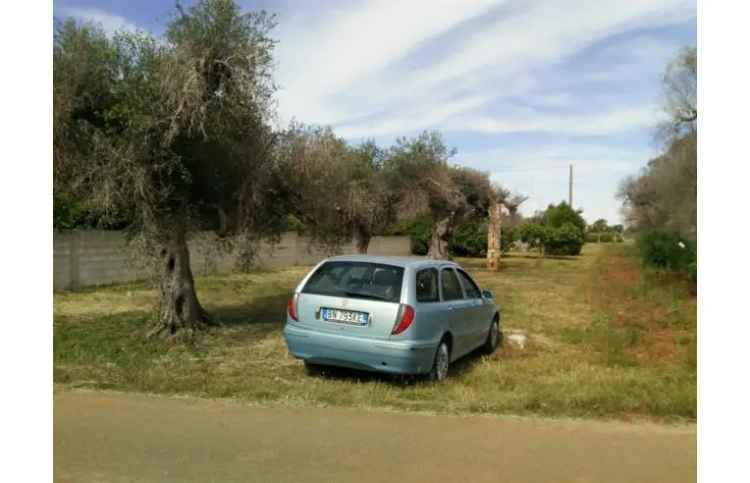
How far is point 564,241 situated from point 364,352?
41701mm

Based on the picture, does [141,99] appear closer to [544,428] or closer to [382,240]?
[544,428]

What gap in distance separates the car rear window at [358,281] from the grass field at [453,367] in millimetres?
1001

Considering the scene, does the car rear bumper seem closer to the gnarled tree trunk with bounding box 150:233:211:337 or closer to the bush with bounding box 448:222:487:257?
the gnarled tree trunk with bounding box 150:233:211:337

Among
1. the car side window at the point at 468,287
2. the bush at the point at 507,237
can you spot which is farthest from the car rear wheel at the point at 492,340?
the bush at the point at 507,237

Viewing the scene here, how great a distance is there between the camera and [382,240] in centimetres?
3522

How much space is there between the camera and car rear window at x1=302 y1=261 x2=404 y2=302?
22.9 ft

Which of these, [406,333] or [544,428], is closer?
[544,428]

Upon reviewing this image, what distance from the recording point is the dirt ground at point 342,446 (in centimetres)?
438

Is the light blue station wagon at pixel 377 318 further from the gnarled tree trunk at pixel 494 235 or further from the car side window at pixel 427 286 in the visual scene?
the gnarled tree trunk at pixel 494 235
